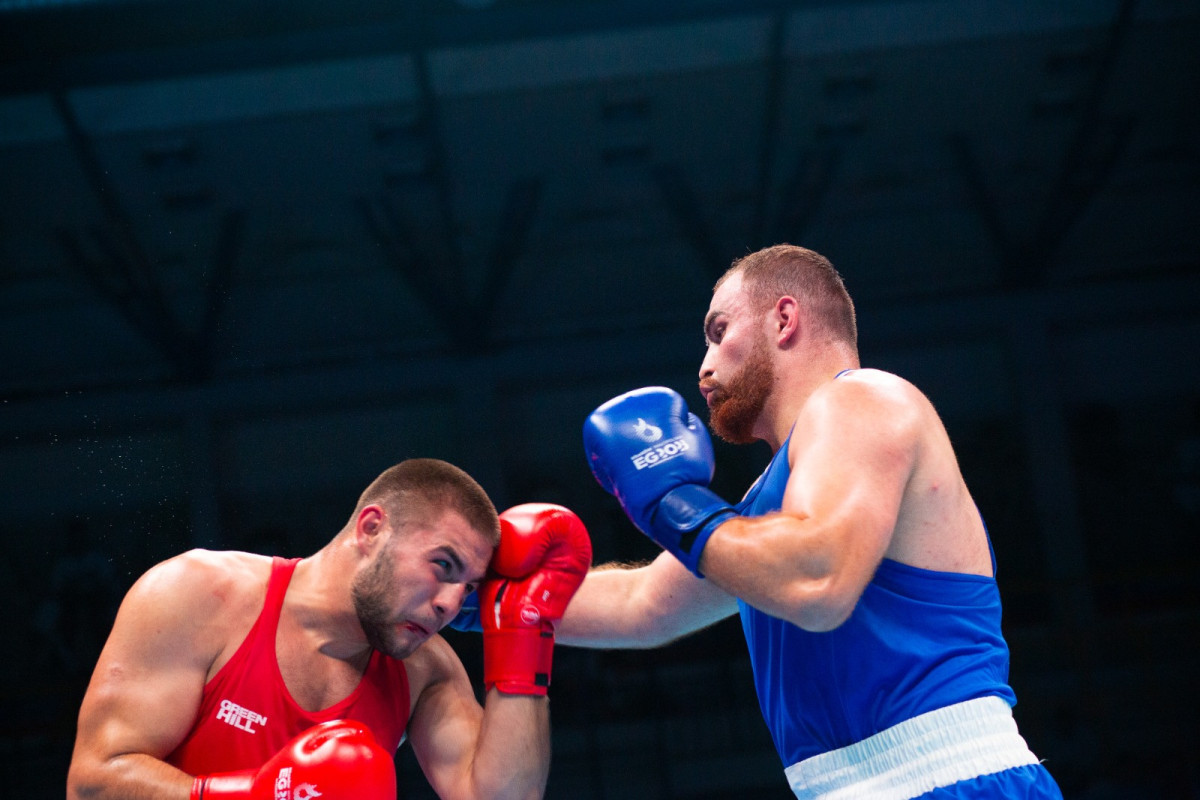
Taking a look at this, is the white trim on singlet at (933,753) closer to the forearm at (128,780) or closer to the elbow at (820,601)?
the elbow at (820,601)

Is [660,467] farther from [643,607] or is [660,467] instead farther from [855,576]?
[643,607]

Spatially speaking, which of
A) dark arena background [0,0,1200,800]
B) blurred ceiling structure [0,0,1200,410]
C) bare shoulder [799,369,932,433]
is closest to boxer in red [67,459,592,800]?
bare shoulder [799,369,932,433]

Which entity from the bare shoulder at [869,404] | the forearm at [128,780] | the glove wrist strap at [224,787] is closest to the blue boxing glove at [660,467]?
the bare shoulder at [869,404]

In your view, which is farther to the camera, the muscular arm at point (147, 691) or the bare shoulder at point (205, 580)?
the bare shoulder at point (205, 580)

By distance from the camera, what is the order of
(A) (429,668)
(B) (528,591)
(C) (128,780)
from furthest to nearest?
(A) (429,668)
(B) (528,591)
(C) (128,780)

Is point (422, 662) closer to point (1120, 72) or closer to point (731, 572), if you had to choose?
point (731, 572)

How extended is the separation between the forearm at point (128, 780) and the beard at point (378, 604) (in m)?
0.51

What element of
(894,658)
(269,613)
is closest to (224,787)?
(269,613)

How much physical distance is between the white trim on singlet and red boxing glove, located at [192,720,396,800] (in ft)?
3.28

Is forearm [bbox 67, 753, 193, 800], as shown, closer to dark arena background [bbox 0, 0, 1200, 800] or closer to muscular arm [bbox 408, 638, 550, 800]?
muscular arm [bbox 408, 638, 550, 800]

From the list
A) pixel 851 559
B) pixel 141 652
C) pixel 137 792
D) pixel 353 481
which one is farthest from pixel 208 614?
pixel 353 481

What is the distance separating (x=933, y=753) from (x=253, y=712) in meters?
1.54

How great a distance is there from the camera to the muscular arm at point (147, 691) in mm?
2275

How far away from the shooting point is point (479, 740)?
2602 millimetres
